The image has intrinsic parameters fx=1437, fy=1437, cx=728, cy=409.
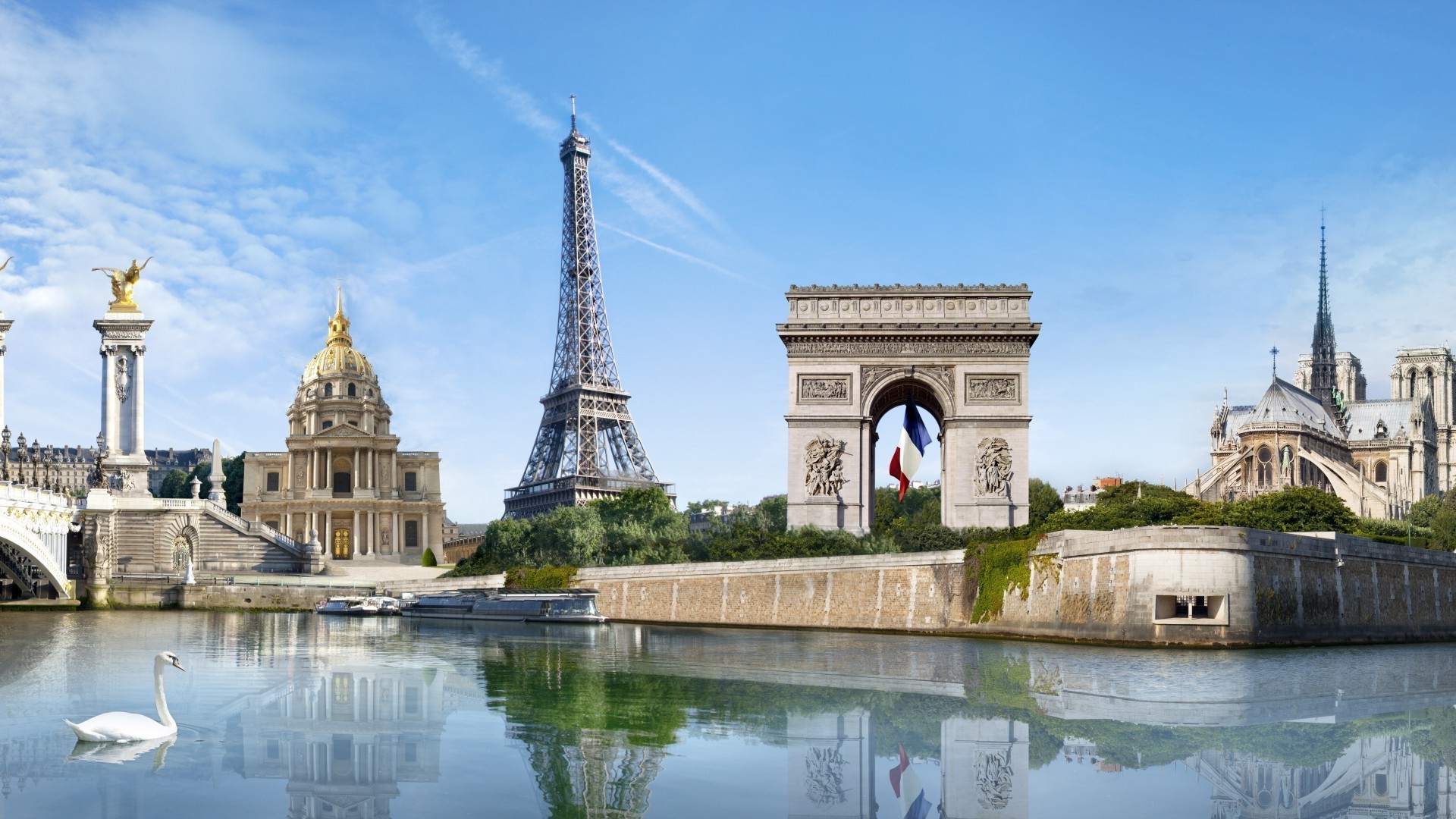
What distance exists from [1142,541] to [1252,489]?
87.6 metres

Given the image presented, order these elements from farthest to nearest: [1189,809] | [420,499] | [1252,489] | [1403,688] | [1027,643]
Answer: [1252,489], [420,499], [1027,643], [1403,688], [1189,809]

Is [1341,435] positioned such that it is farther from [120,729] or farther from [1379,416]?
[120,729]

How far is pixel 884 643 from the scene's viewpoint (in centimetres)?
3469

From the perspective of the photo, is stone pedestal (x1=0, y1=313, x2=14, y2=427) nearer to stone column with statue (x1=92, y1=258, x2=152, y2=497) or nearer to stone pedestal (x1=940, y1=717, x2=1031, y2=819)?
stone column with statue (x1=92, y1=258, x2=152, y2=497)

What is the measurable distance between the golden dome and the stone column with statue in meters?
32.0

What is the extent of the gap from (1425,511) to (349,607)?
71.5 metres

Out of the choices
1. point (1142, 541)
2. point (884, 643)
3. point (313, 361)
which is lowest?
point (884, 643)

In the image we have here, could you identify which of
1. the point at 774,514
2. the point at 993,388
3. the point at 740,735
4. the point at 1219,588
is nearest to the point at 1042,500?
the point at 774,514

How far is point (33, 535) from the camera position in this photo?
48.9 metres

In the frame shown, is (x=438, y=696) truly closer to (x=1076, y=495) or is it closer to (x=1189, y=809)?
(x=1189, y=809)

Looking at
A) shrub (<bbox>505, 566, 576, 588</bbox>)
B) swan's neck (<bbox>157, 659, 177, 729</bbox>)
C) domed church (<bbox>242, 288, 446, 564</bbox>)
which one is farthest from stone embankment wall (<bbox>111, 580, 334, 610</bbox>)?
swan's neck (<bbox>157, 659, 177, 729</bbox>)

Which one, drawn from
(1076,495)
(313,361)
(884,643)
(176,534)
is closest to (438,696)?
(884,643)

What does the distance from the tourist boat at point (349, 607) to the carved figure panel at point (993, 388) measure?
72.7 ft

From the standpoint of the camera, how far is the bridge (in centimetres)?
4697
